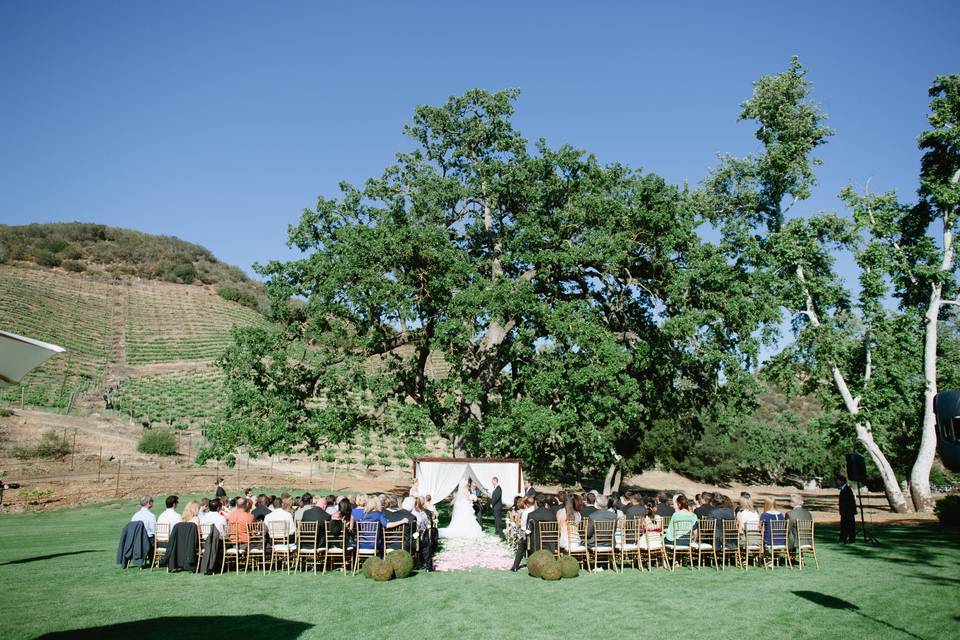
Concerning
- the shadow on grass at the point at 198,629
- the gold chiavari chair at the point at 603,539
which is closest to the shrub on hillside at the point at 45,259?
the shadow on grass at the point at 198,629

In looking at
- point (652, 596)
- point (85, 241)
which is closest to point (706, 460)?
point (652, 596)

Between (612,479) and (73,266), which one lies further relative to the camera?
(73,266)

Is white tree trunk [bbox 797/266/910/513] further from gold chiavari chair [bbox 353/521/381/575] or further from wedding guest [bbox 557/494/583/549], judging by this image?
gold chiavari chair [bbox 353/521/381/575]

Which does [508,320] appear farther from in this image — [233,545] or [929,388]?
[929,388]

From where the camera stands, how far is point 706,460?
49719 mm

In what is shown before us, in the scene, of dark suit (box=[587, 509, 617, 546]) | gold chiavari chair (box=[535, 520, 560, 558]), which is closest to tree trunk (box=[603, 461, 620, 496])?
gold chiavari chair (box=[535, 520, 560, 558])

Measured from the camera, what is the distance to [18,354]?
6223 millimetres

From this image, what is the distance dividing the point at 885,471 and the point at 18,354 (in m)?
30.0

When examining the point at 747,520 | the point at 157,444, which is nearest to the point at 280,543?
the point at 747,520

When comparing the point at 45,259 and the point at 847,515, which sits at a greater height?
the point at 45,259

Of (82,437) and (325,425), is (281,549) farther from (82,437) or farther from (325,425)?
(82,437)

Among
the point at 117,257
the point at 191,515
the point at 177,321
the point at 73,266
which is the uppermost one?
the point at 117,257

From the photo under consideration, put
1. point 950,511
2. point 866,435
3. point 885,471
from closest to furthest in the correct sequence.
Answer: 1. point 950,511
2. point 885,471
3. point 866,435

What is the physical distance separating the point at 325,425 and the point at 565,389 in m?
7.78
